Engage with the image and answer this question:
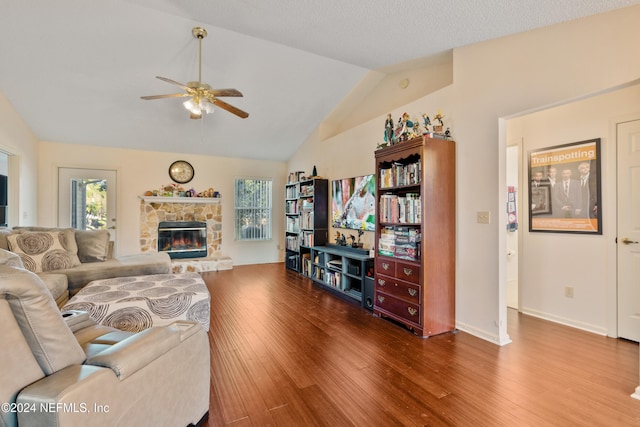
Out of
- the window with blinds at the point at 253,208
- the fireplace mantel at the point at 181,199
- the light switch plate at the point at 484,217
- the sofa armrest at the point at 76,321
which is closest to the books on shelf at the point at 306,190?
the window with blinds at the point at 253,208

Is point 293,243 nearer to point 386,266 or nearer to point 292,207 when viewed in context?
point 292,207

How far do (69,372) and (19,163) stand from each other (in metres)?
4.96

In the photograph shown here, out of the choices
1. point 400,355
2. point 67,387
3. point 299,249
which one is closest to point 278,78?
point 299,249

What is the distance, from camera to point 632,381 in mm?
2000

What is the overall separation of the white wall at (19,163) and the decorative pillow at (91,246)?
4.34 feet

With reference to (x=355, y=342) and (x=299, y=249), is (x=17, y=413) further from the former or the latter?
(x=299, y=249)

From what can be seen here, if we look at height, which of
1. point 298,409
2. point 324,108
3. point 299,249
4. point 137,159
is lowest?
point 298,409

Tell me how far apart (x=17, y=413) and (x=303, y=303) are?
9.82 feet

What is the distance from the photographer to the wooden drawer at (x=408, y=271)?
9.34 ft

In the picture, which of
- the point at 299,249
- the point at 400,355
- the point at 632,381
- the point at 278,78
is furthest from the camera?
the point at 299,249

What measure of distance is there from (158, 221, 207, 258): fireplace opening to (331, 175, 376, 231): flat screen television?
9.58 ft

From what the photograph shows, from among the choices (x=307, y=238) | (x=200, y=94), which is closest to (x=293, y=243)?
(x=307, y=238)

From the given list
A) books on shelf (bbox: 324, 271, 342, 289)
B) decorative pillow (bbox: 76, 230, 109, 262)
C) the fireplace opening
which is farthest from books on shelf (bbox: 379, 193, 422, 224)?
the fireplace opening

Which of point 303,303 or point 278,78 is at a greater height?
point 278,78
